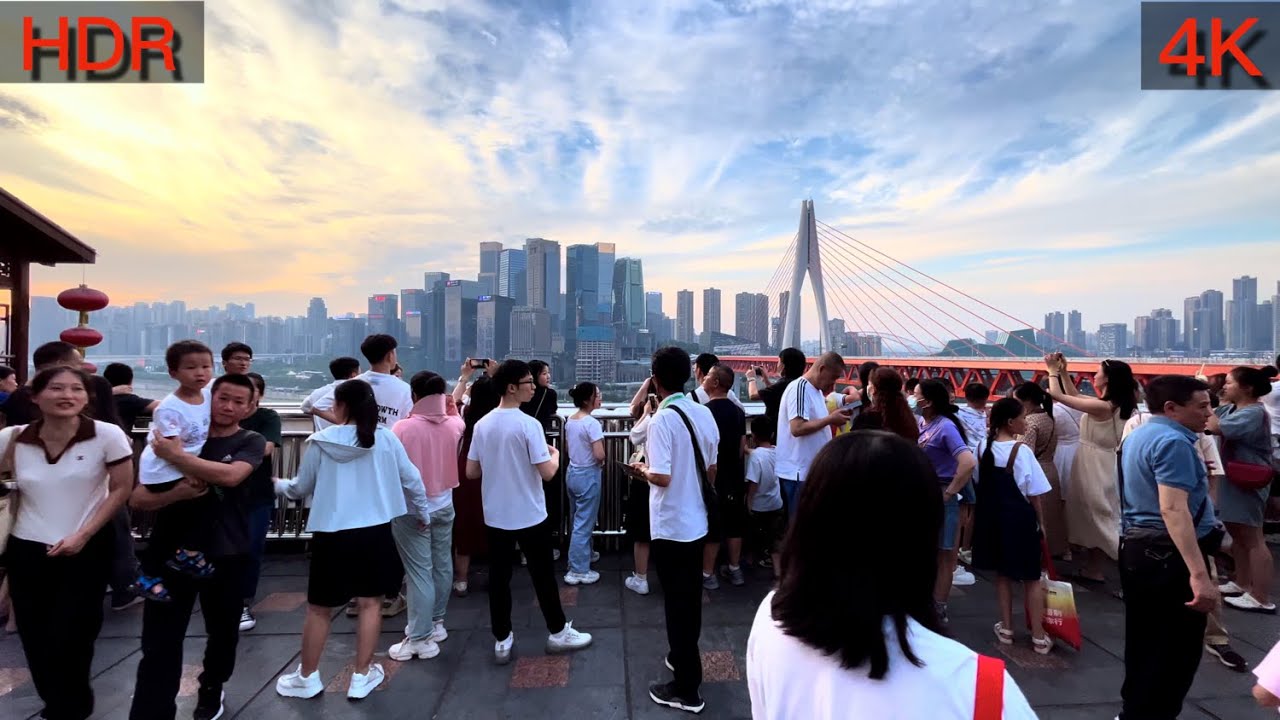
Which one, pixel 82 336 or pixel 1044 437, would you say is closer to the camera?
pixel 1044 437

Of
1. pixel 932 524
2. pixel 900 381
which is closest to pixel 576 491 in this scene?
pixel 900 381

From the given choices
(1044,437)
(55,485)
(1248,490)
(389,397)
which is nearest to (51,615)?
(55,485)

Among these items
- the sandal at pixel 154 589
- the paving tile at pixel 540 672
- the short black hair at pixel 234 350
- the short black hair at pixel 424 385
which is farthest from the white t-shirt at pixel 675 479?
the short black hair at pixel 234 350

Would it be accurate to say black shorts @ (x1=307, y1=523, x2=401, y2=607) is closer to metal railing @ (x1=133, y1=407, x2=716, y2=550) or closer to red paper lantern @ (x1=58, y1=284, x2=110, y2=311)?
metal railing @ (x1=133, y1=407, x2=716, y2=550)

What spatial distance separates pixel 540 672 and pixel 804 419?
2.19 m

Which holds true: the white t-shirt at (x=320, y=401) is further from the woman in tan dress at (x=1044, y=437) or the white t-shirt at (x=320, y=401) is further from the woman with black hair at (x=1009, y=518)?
the woman in tan dress at (x=1044, y=437)

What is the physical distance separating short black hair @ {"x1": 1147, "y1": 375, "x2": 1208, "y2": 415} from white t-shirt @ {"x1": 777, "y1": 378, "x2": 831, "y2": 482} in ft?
5.33

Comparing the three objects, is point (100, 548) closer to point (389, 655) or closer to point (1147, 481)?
point (389, 655)

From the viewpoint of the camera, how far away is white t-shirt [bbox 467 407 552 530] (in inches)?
114

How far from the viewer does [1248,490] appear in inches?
139

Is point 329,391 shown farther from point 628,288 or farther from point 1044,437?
point 628,288

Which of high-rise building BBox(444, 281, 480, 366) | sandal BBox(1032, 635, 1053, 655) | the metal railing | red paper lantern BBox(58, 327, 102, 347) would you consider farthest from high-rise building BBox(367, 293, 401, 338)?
sandal BBox(1032, 635, 1053, 655)

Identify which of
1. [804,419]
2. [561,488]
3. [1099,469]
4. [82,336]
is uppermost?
[82,336]

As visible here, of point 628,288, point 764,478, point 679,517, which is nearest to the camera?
point 679,517
